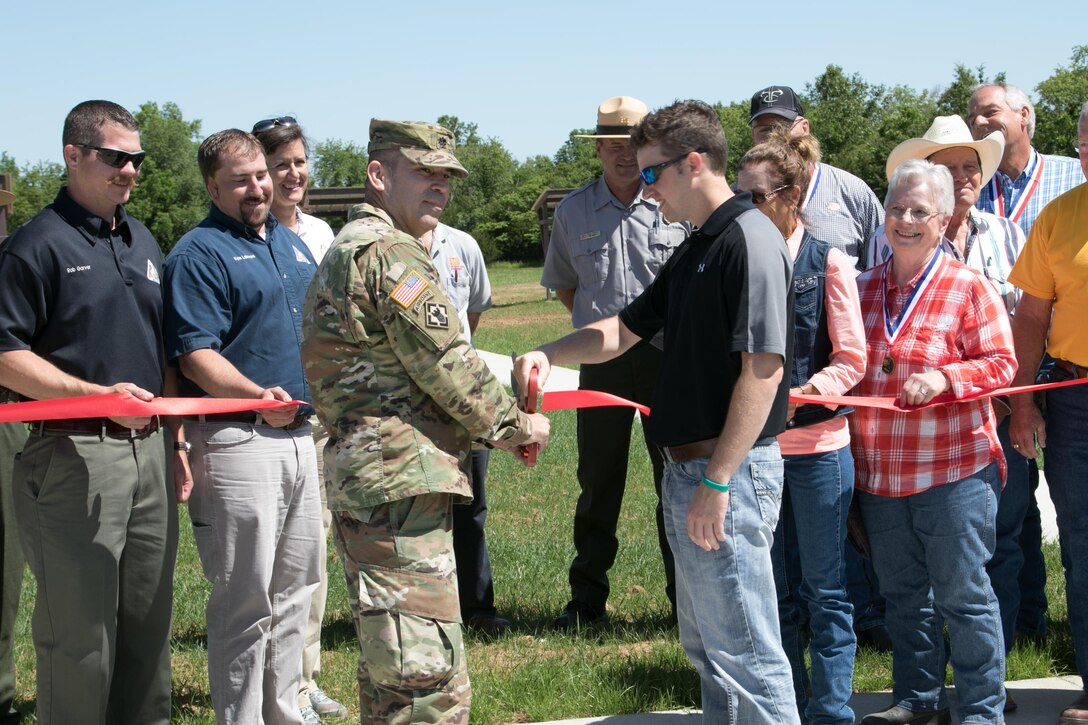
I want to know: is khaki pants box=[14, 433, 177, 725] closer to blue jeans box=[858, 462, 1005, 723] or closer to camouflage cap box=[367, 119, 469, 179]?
camouflage cap box=[367, 119, 469, 179]

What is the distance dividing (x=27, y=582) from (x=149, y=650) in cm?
343

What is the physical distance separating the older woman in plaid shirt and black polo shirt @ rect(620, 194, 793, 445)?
90 centimetres

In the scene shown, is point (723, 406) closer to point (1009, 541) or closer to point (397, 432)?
point (397, 432)

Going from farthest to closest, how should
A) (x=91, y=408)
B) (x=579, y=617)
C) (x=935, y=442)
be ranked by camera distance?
(x=579, y=617), (x=935, y=442), (x=91, y=408)

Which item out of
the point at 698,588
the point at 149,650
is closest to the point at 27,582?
the point at 149,650

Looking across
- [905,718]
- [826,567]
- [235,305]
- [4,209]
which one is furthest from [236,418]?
[4,209]

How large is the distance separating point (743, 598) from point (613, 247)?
300 centimetres

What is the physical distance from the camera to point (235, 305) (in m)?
4.22

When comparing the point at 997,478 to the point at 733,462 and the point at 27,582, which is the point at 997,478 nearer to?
the point at 733,462

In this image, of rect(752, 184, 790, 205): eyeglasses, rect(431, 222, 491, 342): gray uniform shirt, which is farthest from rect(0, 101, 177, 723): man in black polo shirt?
rect(752, 184, 790, 205): eyeglasses

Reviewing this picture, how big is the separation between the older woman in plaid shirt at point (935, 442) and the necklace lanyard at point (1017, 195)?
168 cm

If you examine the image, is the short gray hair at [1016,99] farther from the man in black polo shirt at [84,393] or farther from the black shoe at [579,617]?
the man in black polo shirt at [84,393]

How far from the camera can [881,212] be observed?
573 centimetres

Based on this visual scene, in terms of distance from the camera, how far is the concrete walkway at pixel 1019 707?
178 inches
